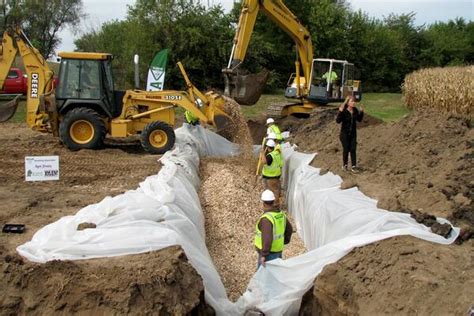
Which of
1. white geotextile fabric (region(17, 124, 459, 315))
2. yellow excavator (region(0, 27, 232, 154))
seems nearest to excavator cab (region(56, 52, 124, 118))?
yellow excavator (region(0, 27, 232, 154))

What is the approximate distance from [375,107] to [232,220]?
2291 cm

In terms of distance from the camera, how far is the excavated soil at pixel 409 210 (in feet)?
17.0

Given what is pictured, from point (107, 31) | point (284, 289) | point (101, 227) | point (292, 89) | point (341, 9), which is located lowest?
point (284, 289)

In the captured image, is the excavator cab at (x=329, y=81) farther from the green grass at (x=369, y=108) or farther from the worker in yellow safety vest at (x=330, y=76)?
the green grass at (x=369, y=108)

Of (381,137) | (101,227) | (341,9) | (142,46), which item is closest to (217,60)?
(142,46)

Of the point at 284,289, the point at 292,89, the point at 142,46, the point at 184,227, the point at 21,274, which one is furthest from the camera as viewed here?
the point at 142,46

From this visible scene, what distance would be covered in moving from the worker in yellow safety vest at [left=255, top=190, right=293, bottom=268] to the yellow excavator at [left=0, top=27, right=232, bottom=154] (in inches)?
309

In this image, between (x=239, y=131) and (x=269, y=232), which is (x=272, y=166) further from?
(x=239, y=131)

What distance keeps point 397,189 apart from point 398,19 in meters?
49.5

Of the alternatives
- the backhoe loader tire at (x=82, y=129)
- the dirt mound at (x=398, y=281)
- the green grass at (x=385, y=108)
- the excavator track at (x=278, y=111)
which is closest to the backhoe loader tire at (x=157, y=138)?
the backhoe loader tire at (x=82, y=129)

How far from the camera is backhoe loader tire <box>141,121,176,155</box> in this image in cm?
1416

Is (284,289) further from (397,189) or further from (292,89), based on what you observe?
(292,89)

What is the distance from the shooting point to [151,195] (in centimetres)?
816

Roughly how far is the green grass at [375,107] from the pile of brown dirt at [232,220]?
10533mm
